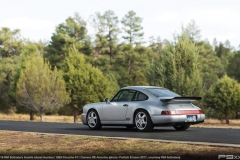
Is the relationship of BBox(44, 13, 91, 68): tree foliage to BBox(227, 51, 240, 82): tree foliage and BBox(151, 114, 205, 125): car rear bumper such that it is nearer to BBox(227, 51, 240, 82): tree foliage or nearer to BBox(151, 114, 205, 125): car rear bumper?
BBox(227, 51, 240, 82): tree foliage

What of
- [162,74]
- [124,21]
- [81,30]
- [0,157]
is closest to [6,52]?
[81,30]

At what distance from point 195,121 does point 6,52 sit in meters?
67.1

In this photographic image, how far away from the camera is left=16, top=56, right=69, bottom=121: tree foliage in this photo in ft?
140

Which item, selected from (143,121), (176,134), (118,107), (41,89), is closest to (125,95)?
(118,107)

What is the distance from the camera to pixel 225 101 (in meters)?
49.8

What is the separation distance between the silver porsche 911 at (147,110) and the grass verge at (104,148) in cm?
278

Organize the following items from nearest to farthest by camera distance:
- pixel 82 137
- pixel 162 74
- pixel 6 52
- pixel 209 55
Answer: pixel 82 137 < pixel 162 74 < pixel 6 52 < pixel 209 55

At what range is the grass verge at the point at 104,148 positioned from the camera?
26.6 feet

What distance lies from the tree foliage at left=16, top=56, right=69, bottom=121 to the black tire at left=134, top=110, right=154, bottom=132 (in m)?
29.6

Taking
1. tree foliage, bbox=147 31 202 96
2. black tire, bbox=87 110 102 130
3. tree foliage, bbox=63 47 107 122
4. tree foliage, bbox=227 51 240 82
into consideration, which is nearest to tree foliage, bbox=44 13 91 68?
tree foliage, bbox=63 47 107 122

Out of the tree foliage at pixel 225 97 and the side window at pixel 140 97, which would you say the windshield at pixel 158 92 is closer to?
the side window at pixel 140 97

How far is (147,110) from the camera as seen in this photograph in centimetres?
1339

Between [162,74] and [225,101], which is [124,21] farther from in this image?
[162,74]

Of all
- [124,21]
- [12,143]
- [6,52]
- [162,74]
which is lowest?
[12,143]
